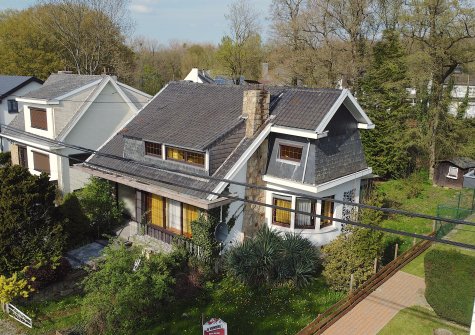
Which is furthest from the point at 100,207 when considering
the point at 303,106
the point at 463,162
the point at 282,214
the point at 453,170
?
the point at 463,162

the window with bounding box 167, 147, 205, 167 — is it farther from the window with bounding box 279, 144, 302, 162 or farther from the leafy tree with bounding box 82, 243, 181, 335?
the leafy tree with bounding box 82, 243, 181, 335

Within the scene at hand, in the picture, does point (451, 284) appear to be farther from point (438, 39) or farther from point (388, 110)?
point (438, 39)

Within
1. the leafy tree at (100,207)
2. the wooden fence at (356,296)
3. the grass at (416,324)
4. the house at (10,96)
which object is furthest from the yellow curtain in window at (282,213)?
the house at (10,96)

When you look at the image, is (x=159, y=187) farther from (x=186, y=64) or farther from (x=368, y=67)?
(x=186, y=64)

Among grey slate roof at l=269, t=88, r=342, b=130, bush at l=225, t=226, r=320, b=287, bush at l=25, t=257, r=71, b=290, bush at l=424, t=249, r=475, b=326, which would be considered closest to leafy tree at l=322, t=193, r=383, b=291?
bush at l=225, t=226, r=320, b=287

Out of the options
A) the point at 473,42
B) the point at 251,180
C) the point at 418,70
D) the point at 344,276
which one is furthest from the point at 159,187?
A: the point at 473,42
